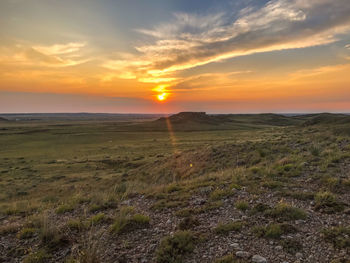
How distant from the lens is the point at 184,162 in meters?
23.3

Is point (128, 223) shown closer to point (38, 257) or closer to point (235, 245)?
point (38, 257)

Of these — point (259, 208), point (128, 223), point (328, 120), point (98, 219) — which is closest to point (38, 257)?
point (98, 219)

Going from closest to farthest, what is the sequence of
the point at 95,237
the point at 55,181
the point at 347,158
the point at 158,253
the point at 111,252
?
the point at 158,253 → the point at 111,252 → the point at 95,237 → the point at 347,158 → the point at 55,181

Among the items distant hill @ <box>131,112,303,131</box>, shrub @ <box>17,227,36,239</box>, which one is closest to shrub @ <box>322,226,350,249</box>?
shrub @ <box>17,227,36,239</box>

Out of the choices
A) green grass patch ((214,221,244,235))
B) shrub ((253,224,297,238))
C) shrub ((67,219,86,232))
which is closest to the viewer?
shrub ((253,224,297,238))

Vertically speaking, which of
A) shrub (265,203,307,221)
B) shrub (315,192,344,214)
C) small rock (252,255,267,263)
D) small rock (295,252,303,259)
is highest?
shrub (315,192,344,214)

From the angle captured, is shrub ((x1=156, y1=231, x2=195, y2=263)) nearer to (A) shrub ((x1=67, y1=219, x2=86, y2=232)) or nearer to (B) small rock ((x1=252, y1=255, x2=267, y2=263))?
(B) small rock ((x1=252, y1=255, x2=267, y2=263))

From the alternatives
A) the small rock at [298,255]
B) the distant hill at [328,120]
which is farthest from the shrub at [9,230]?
the distant hill at [328,120]

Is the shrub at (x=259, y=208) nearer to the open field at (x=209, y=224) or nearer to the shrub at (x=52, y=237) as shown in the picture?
the open field at (x=209, y=224)

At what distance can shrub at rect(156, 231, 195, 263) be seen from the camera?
4.82 metres

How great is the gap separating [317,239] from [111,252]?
17.1 ft

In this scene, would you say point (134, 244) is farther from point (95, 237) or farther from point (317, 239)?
point (317, 239)

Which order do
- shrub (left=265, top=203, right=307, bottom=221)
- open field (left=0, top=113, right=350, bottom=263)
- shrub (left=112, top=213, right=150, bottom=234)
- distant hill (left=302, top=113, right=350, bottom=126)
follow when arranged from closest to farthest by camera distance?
open field (left=0, top=113, right=350, bottom=263)
shrub (left=265, top=203, right=307, bottom=221)
shrub (left=112, top=213, right=150, bottom=234)
distant hill (left=302, top=113, right=350, bottom=126)

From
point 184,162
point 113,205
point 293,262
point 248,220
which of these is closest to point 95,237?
point 113,205
